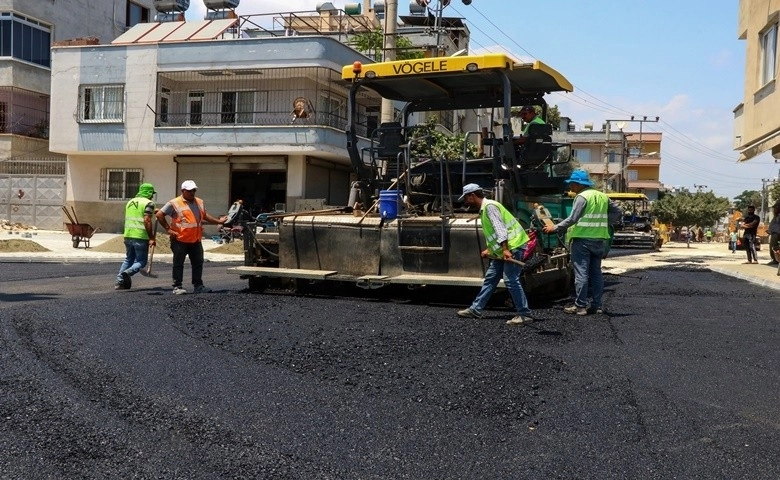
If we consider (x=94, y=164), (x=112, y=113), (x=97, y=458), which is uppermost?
(x=112, y=113)

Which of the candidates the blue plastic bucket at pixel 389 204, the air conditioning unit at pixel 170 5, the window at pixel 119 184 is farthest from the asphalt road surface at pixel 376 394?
the air conditioning unit at pixel 170 5

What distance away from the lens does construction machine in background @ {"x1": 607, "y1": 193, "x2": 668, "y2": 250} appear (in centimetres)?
2925

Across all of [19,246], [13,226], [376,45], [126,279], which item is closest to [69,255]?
[19,246]

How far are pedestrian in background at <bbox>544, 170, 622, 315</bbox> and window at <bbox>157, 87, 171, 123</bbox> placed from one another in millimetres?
20305

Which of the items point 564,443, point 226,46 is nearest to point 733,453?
point 564,443

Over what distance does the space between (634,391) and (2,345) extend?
4.61m

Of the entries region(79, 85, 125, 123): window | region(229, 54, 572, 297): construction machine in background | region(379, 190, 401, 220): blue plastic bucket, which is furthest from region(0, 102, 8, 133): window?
region(379, 190, 401, 220): blue plastic bucket

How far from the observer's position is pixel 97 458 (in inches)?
148

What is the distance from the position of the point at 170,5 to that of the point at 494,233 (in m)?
27.9

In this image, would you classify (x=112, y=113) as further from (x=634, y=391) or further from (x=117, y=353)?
(x=634, y=391)

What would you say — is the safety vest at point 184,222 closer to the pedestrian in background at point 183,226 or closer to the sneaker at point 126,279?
the pedestrian in background at point 183,226

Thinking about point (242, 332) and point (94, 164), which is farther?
point (94, 164)

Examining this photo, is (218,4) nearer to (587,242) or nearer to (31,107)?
(31,107)

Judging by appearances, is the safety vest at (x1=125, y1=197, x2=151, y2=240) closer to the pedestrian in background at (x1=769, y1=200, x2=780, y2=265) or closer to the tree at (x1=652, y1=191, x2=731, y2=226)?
the pedestrian in background at (x1=769, y1=200, x2=780, y2=265)
